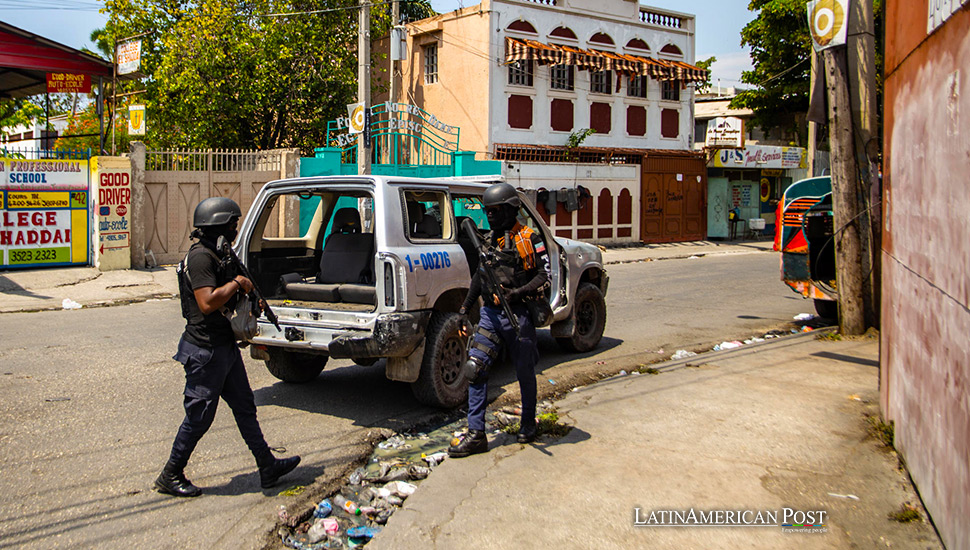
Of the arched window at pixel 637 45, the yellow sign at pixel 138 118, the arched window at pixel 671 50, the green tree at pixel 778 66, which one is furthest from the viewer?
the green tree at pixel 778 66

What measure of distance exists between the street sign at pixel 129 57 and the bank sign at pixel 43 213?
7.42 feet

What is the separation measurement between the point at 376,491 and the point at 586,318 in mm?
4344

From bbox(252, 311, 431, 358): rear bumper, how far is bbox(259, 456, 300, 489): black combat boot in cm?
114

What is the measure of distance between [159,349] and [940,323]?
7302 mm

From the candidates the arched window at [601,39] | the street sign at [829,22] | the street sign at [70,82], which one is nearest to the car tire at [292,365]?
the street sign at [829,22]

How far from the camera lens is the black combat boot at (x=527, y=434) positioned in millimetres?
5453

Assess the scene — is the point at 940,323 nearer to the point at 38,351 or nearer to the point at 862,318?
the point at 862,318

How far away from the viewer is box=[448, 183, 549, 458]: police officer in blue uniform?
5.23m

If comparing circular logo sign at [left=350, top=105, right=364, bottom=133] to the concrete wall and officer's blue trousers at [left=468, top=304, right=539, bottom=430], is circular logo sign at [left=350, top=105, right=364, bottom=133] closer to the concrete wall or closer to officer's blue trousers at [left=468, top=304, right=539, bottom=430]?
officer's blue trousers at [left=468, top=304, right=539, bottom=430]

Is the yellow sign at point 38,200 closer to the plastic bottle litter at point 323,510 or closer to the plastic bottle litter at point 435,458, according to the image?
the plastic bottle litter at point 435,458

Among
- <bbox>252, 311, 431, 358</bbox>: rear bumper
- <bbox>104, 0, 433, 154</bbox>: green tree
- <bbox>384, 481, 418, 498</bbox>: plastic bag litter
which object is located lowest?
<bbox>384, 481, 418, 498</bbox>: plastic bag litter

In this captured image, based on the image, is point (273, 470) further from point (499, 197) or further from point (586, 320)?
point (586, 320)

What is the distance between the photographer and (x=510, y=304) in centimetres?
534

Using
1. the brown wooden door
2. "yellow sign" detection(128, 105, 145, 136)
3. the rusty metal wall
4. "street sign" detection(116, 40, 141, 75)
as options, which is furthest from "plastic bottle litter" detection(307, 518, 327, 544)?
the brown wooden door
